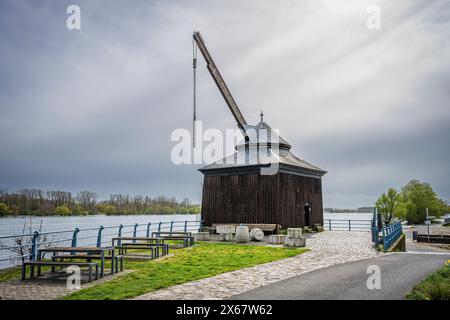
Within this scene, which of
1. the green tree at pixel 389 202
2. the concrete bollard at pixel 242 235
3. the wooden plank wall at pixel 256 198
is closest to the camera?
the concrete bollard at pixel 242 235

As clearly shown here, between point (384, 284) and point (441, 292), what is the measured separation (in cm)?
156

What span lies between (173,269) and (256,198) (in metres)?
12.9

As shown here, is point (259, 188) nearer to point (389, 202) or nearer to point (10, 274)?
point (10, 274)

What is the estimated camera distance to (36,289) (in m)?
7.44

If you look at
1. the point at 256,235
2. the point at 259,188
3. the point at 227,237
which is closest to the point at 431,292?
the point at 256,235

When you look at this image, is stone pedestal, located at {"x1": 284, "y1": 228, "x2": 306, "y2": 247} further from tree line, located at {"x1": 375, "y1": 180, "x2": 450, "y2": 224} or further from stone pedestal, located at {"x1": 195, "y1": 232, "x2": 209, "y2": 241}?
tree line, located at {"x1": 375, "y1": 180, "x2": 450, "y2": 224}

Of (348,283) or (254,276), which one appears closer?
(348,283)

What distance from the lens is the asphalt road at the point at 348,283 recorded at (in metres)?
6.79

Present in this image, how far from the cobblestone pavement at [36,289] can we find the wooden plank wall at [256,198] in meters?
14.4

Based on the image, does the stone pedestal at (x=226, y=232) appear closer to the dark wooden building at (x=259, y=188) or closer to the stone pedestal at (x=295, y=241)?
the dark wooden building at (x=259, y=188)

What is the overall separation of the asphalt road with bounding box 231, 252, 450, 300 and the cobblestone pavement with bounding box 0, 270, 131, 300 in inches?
151

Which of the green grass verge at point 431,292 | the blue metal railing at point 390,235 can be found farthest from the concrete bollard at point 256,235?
A: the green grass verge at point 431,292

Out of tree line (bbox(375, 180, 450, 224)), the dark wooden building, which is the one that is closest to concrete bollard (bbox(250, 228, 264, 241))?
the dark wooden building

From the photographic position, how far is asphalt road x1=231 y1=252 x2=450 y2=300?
679 cm
